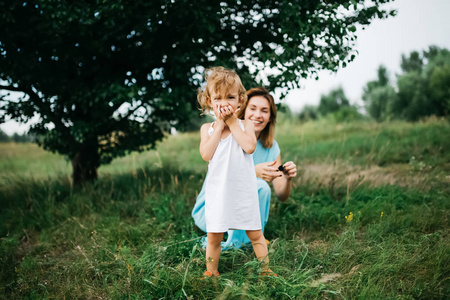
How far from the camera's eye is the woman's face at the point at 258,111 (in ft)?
9.22

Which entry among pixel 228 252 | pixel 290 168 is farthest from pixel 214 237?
pixel 290 168

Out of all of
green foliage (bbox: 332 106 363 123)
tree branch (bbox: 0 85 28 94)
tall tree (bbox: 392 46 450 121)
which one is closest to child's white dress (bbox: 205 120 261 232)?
tree branch (bbox: 0 85 28 94)

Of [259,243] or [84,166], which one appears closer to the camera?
[259,243]

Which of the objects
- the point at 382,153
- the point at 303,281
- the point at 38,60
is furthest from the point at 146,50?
the point at 382,153

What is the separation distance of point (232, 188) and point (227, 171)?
13cm

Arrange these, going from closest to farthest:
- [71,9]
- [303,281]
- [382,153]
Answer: [303,281]
[71,9]
[382,153]

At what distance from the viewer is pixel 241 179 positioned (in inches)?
82.0

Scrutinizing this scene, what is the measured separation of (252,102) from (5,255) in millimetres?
2789

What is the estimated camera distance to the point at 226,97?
6.75 ft

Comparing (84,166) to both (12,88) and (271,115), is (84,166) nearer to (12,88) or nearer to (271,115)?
(12,88)

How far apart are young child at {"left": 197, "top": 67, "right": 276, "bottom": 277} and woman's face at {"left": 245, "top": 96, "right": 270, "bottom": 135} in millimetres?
675

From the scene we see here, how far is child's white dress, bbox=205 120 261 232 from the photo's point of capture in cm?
206

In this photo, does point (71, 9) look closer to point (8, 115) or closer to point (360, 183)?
point (8, 115)

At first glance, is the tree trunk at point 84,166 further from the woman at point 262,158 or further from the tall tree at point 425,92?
the tall tree at point 425,92
